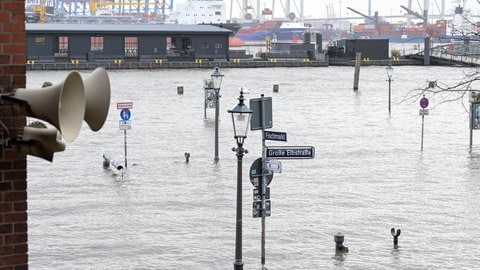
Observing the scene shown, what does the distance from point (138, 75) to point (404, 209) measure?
62784mm

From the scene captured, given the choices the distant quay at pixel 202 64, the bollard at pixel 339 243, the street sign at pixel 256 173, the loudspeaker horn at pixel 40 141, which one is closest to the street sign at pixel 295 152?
the street sign at pixel 256 173

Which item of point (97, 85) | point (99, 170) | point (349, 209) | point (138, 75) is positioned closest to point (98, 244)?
point (349, 209)

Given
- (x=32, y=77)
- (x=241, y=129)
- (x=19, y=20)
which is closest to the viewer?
(x=19, y=20)

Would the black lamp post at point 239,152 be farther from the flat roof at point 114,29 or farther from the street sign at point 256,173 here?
the flat roof at point 114,29

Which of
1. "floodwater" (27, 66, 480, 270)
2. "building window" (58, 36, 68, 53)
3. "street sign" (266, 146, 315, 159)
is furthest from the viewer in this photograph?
"building window" (58, 36, 68, 53)

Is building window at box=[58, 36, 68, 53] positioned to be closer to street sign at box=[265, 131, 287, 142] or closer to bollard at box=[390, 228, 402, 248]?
bollard at box=[390, 228, 402, 248]

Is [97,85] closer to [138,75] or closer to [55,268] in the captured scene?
[55,268]

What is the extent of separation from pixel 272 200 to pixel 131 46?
245ft

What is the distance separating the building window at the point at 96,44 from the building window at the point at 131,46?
2.44m

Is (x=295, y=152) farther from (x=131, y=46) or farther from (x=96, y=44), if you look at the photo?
(x=131, y=46)

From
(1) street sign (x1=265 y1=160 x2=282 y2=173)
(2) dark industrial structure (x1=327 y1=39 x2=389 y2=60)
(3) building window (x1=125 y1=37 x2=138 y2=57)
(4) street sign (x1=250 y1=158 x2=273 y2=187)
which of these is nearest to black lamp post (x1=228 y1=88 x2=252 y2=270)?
(4) street sign (x1=250 y1=158 x2=273 y2=187)

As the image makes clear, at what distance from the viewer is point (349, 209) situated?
22312mm

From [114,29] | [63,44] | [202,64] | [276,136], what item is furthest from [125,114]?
[63,44]

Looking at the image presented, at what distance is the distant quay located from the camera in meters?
87.5
